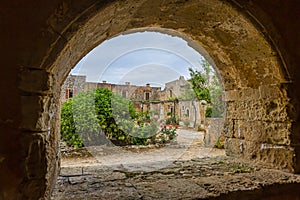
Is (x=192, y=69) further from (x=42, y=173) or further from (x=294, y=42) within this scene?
(x=42, y=173)

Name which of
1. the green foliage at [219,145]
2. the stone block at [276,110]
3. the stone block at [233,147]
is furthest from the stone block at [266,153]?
the green foliage at [219,145]

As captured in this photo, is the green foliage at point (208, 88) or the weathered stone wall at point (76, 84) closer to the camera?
the weathered stone wall at point (76, 84)

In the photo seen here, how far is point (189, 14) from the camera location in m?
1.53

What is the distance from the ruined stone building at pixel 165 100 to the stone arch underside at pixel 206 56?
4115 mm

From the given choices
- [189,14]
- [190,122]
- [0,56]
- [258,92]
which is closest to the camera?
[0,56]

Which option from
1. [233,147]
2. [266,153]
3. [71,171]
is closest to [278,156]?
[266,153]

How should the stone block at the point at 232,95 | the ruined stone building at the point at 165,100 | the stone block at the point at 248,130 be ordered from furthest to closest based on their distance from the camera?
the ruined stone building at the point at 165,100
the stone block at the point at 232,95
the stone block at the point at 248,130

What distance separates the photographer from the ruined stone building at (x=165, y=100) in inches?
239

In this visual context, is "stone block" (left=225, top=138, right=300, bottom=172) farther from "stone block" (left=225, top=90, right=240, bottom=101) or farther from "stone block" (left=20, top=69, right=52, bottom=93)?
"stone block" (left=20, top=69, right=52, bottom=93)

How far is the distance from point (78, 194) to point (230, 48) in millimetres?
1463

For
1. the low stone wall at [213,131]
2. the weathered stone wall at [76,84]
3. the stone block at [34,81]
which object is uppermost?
the weathered stone wall at [76,84]

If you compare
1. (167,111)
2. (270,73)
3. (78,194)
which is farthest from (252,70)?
(167,111)

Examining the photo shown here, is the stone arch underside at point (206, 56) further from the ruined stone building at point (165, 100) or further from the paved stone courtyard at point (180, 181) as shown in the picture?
the ruined stone building at point (165, 100)

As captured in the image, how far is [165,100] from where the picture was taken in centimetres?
714
